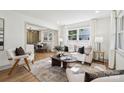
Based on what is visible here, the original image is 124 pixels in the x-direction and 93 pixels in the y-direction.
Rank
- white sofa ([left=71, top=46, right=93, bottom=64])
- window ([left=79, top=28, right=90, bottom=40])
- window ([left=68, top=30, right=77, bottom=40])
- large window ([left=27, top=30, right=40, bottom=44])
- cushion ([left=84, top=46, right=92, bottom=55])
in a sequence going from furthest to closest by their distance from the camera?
large window ([left=27, top=30, right=40, bottom=44]), window ([left=68, top=30, right=77, bottom=40]), window ([left=79, top=28, right=90, bottom=40]), cushion ([left=84, top=46, right=92, bottom=55]), white sofa ([left=71, top=46, right=93, bottom=64])

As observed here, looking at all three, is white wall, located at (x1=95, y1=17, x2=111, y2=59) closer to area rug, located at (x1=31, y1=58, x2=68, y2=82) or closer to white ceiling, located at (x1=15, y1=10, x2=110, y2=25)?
white ceiling, located at (x1=15, y1=10, x2=110, y2=25)

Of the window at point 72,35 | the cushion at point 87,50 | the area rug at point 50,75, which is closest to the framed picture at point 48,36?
the window at point 72,35

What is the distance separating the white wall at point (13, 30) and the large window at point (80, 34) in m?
3.26

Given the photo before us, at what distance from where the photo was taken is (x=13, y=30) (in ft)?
13.6

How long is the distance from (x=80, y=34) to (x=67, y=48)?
1291 mm

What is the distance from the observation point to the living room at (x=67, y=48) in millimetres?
2872

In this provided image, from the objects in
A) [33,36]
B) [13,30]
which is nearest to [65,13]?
[13,30]

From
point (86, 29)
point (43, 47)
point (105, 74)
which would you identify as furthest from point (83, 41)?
point (105, 74)

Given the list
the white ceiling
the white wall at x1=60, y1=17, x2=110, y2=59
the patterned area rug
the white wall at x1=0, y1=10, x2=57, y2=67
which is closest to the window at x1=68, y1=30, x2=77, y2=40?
the white wall at x1=60, y1=17, x2=110, y2=59

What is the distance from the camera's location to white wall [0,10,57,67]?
3832mm
